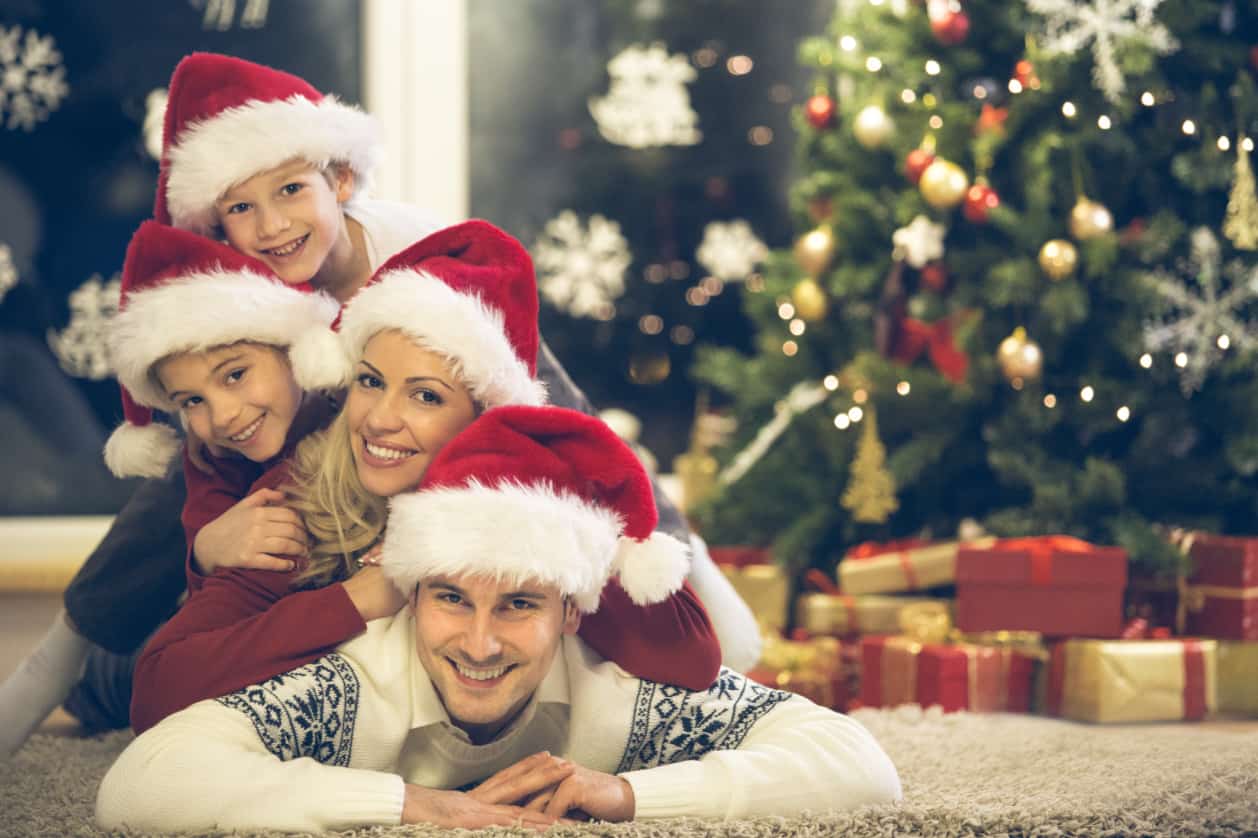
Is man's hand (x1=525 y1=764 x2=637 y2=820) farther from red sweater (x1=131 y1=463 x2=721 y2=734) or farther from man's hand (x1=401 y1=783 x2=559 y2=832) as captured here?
red sweater (x1=131 y1=463 x2=721 y2=734)

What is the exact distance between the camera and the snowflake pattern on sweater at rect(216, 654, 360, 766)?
69.4 inches

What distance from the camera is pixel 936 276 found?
336cm

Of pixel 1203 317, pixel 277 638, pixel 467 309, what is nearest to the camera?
pixel 277 638

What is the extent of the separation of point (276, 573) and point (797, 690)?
53.4 inches

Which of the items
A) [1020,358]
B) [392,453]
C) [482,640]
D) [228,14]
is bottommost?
[482,640]

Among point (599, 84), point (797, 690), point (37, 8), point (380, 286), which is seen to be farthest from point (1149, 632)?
point (37, 8)

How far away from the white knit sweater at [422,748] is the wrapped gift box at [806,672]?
105cm

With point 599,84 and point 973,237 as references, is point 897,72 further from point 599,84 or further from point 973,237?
point 599,84

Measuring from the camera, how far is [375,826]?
5.57 ft

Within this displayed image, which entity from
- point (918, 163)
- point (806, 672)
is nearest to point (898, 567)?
point (806, 672)

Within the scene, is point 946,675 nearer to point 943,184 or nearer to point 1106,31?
point 943,184

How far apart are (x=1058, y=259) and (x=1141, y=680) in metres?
0.92

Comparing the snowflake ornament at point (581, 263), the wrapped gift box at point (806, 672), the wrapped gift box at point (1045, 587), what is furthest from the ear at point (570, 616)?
the snowflake ornament at point (581, 263)

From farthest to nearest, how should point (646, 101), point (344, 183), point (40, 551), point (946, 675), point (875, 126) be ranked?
1. point (646, 101)
2. point (40, 551)
3. point (875, 126)
4. point (946, 675)
5. point (344, 183)
